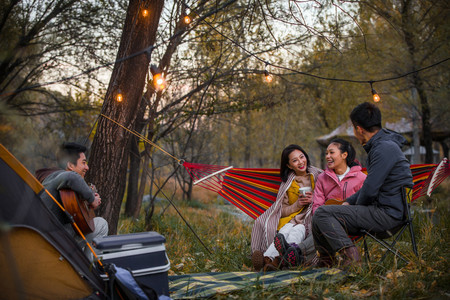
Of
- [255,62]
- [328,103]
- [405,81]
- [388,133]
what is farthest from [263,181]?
[328,103]

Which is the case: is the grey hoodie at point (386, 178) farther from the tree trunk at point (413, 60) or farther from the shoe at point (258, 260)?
the tree trunk at point (413, 60)

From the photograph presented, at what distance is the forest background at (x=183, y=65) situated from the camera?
11.6 ft

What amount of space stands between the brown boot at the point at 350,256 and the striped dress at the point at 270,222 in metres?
0.59

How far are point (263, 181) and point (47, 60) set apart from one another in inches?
173

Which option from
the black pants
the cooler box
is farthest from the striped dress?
the cooler box

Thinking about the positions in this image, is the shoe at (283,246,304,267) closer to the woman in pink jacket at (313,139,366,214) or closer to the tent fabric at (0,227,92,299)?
the woman in pink jacket at (313,139,366,214)

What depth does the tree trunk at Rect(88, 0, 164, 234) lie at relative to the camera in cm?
339

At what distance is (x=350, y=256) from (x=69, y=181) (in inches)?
74.1

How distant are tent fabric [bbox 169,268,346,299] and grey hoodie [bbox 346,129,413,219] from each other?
53 cm

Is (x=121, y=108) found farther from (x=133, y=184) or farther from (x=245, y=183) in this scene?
(x=133, y=184)

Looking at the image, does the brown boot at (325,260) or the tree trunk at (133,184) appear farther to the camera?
the tree trunk at (133,184)

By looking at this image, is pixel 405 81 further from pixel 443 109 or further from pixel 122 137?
pixel 122 137

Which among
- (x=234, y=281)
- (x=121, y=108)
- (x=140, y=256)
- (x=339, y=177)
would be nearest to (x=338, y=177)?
(x=339, y=177)

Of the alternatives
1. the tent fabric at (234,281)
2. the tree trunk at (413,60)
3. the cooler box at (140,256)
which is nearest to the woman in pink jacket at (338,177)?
the tent fabric at (234,281)
